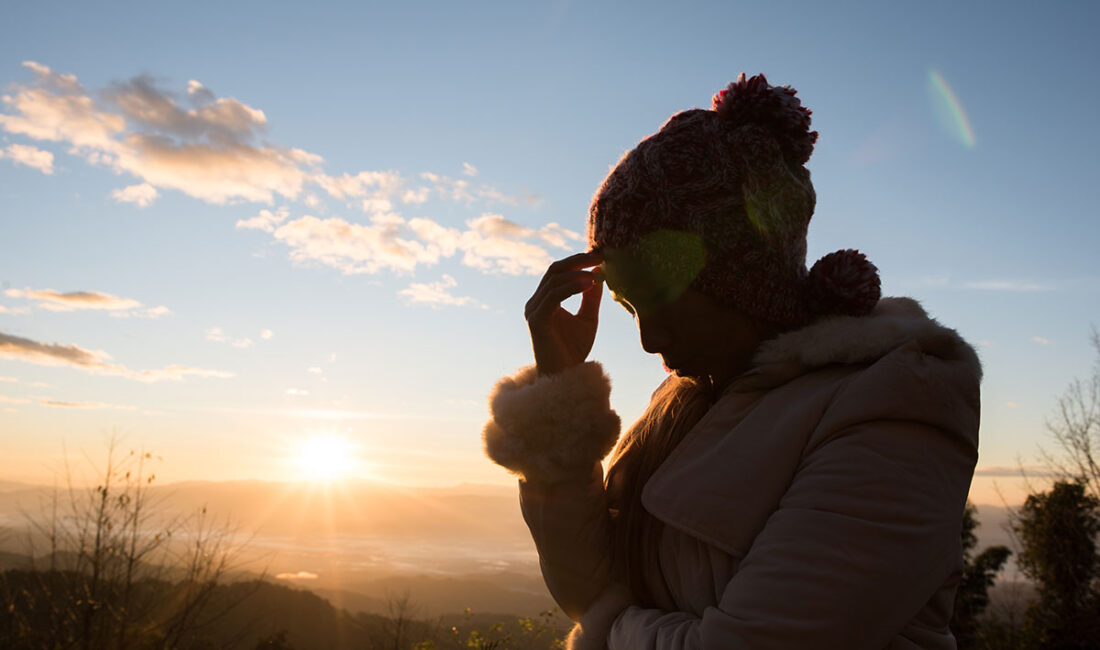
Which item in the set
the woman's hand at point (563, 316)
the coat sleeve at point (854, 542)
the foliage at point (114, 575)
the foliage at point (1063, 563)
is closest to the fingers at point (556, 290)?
the woman's hand at point (563, 316)

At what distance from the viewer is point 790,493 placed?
48.3 inches

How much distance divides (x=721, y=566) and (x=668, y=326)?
51 centimetres

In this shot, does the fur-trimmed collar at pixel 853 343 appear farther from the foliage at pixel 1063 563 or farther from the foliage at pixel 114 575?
the foliage at pixel 1063 563

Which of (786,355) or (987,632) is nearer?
(786,355)

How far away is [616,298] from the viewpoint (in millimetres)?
1626

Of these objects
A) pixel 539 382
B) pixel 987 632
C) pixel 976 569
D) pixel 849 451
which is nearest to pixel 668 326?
pixel 539 382

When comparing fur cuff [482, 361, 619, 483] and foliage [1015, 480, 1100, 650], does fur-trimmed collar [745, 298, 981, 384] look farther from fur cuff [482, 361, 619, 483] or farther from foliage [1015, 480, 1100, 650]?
foliage [1015, 480, 1100, 650]

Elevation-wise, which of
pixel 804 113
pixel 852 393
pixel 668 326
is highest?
pixel 804 113

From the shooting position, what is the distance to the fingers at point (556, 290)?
1599mm

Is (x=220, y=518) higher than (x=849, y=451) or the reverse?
the reverse

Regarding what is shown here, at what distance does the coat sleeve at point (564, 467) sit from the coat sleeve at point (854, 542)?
0.30 m

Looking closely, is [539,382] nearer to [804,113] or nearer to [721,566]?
[721,566]

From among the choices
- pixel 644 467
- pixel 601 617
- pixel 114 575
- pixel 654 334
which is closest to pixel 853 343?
pixel 654 334

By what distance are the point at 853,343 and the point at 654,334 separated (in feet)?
1.34
